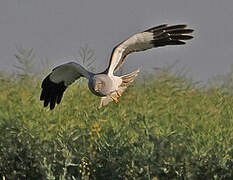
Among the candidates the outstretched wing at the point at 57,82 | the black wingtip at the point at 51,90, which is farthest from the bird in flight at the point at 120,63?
the black wingtip at the point at 51,90

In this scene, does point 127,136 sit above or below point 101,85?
below

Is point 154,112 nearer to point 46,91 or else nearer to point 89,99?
point 89,99

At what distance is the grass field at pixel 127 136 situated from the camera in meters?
6.09

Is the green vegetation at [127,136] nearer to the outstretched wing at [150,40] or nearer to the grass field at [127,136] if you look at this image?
the grass field at [127,136]

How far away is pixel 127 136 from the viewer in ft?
20.7

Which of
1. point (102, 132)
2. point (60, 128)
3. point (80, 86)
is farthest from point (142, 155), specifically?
point (80, 86)

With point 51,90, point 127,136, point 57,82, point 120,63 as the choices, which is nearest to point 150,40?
point 120,63

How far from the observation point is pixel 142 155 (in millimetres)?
6043

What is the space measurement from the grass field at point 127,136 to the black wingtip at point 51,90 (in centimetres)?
20

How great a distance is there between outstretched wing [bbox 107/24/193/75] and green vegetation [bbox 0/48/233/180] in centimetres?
62

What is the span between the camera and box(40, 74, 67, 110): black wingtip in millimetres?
8094

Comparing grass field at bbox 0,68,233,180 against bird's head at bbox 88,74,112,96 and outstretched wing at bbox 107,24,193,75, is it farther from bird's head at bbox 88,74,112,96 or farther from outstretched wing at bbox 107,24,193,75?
outstretched wing at bbox 107,24,193,75

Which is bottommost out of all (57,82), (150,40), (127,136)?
(127,136)

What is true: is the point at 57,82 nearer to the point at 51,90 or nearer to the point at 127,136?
the point at 51,90
